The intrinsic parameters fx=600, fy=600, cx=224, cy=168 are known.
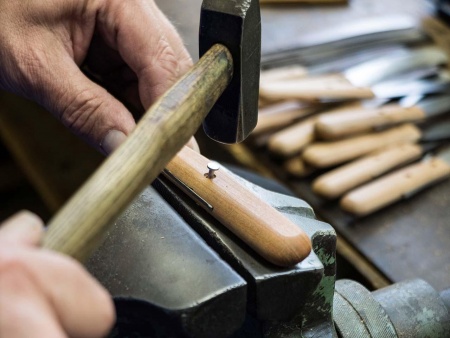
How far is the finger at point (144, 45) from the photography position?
1.00 meters

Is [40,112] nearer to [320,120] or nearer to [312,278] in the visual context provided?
[320,120]

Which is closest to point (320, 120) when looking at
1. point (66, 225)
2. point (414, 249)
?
point (414, 249)

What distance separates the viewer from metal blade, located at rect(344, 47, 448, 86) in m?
1.79

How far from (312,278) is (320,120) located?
909 millimetres

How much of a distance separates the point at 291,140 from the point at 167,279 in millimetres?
948

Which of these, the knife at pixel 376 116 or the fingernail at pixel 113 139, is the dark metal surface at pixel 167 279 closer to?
the fingernail at pixel 113 139

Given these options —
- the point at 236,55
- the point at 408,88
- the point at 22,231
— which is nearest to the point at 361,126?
the point at 408,88

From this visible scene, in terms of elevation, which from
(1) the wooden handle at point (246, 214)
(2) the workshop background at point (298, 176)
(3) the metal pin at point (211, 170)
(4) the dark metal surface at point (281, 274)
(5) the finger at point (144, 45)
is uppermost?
(5) the finger at point (144, 45)

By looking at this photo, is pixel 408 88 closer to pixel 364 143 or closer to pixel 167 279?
pixel 364 143

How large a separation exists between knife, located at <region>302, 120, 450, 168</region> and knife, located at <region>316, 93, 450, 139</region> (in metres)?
0.02

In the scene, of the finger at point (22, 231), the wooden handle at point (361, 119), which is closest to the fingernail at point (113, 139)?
the finger at point (22, 231)

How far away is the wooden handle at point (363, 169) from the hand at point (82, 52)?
546 mm

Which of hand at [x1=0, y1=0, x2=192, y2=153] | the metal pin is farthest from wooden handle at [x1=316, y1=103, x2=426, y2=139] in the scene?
the metal pin

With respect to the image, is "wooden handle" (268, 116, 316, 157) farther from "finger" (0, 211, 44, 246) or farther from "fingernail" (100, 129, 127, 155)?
"finger" (0, 211, 44, 246)
